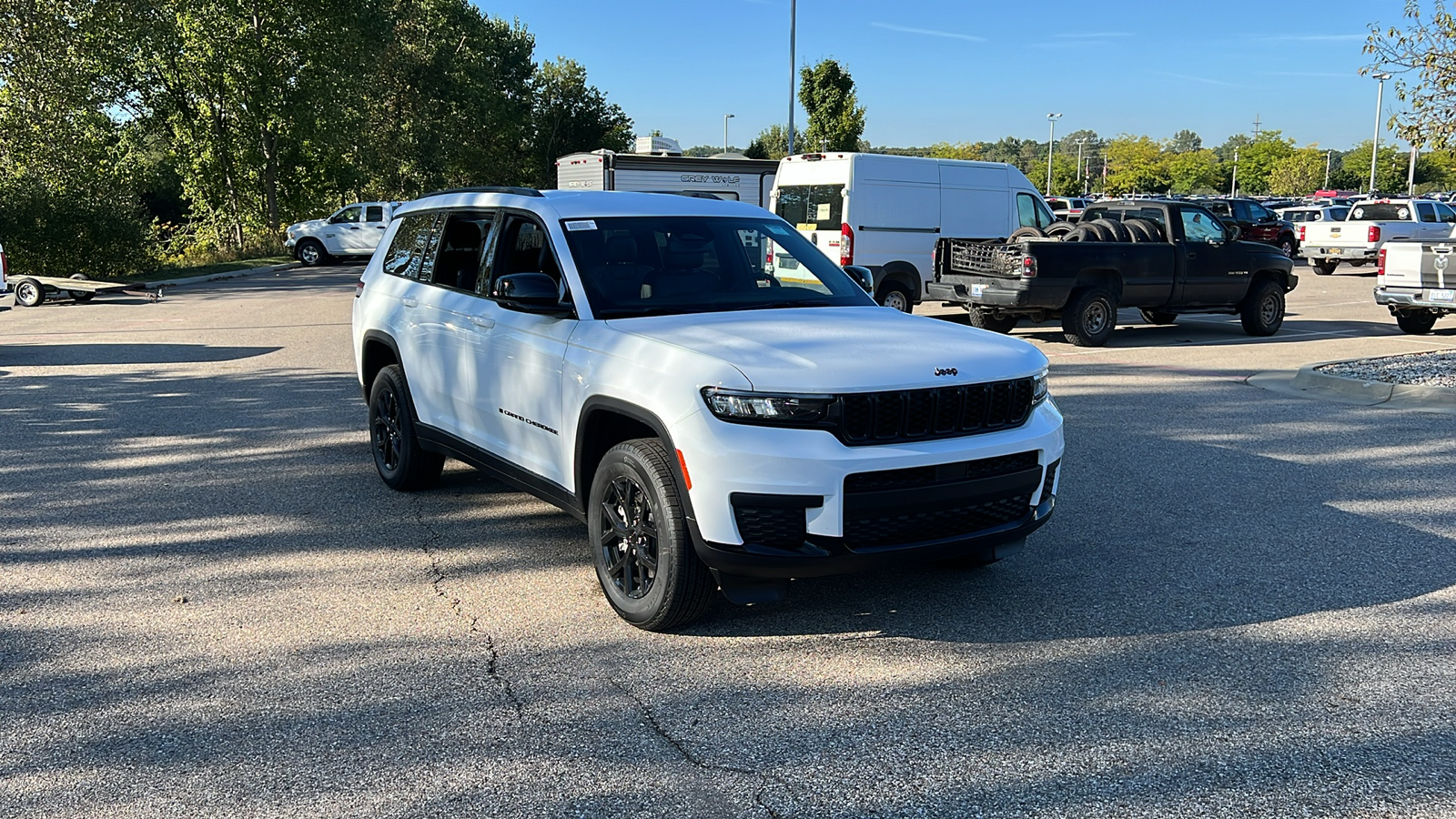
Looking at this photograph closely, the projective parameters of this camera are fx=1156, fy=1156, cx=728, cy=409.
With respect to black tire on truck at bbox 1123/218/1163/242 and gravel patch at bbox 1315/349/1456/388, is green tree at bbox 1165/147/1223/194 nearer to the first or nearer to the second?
black tire on truck at bbox 1123/218/1163/242

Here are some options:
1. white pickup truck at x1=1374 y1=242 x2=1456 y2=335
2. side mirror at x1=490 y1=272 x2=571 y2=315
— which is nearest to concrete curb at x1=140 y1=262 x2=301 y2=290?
side mirror at x1=490 y1=272 x2=571 y2=315

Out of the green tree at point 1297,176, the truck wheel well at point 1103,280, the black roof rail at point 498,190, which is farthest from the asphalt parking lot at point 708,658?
the green tree at point 1297,176

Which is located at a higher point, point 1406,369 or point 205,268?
point 205,268

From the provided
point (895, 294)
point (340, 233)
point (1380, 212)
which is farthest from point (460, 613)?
point (340, 233)

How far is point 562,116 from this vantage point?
216 feet

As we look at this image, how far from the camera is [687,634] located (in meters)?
4.73

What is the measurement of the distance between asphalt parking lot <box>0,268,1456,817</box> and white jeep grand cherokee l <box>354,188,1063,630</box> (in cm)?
45

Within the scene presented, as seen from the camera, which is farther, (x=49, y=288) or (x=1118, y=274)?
(x=49, y=288)

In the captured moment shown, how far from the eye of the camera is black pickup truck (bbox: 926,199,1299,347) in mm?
14219

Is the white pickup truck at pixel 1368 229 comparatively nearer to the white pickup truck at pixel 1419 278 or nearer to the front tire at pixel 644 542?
the white pickup truck at pixel 1419 278

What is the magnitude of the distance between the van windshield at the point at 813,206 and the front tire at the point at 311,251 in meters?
21.3

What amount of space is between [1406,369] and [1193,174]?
388 ft

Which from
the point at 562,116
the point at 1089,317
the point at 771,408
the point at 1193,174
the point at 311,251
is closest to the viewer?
the point at 771,408

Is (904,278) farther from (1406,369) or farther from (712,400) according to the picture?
(712,400)
